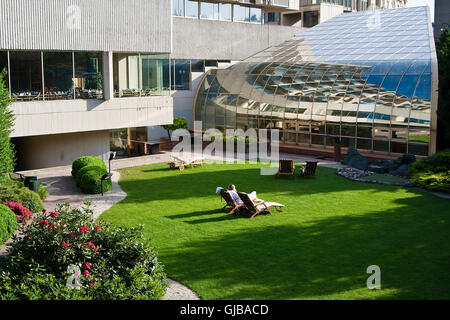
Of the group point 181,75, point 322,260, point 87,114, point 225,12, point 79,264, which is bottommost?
point 322,260

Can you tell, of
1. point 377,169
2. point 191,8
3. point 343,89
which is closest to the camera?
point 377,169

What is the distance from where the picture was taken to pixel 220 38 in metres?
40.3

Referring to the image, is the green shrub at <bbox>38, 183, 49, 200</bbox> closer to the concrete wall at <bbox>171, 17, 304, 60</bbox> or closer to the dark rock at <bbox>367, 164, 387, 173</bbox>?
the dark rock at <bbox>367, 164, 387, 173</bbox>

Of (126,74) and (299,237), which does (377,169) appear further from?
(126,74)

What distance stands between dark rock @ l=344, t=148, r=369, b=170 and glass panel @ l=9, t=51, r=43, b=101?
1515 cm

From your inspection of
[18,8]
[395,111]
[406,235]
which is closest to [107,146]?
[18,8]

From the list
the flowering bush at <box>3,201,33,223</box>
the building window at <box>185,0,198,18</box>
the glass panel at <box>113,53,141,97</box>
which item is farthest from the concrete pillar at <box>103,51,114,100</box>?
the building window at <box>185,0,198,18</box>

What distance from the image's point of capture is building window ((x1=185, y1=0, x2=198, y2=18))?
128 feet

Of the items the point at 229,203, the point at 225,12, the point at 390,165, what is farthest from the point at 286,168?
the point at 225,12

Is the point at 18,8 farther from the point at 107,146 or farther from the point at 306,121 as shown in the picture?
the point at 306,121

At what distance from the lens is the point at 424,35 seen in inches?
1257

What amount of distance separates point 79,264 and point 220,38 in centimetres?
3189

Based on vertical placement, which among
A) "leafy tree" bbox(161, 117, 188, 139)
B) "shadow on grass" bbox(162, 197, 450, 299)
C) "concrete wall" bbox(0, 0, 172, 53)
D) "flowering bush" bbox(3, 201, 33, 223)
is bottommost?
"shadow on grass" bbox(162, 197, 450, 299)
